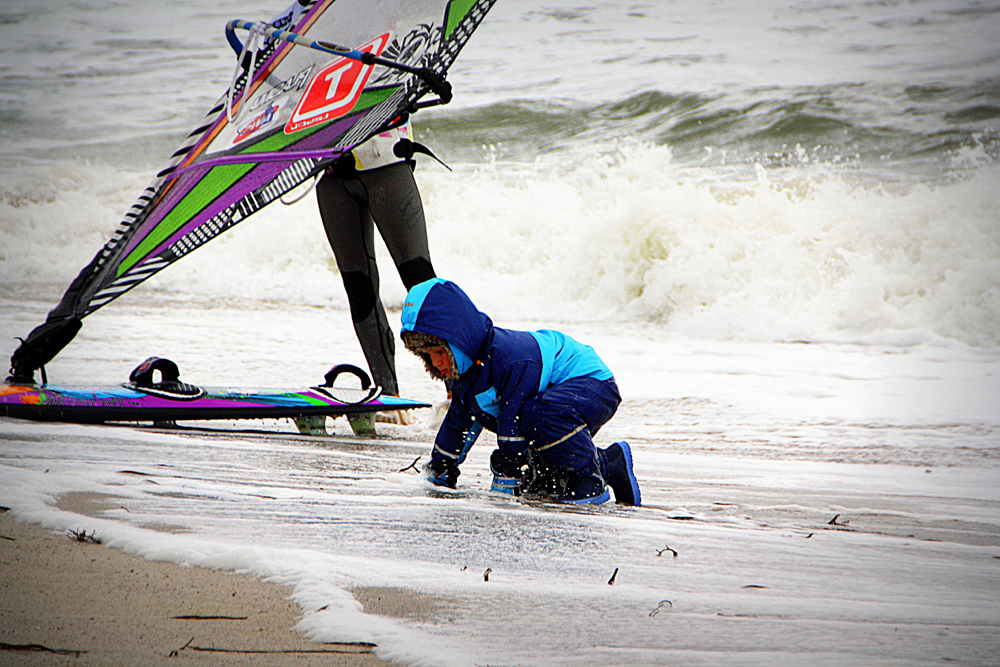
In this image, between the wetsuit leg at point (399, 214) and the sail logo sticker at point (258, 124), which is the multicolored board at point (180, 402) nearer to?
the wetsuit leg at point (399, 214)

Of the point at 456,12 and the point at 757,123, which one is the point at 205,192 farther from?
the point at 757,123

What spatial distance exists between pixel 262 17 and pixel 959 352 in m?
15.2

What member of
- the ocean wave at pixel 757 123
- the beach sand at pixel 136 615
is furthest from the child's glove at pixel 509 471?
the ocean wave at pixel 757 123

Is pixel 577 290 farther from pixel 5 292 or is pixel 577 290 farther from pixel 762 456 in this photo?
pixel 5 292

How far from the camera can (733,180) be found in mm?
11852

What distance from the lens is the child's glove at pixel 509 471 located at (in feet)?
8.02

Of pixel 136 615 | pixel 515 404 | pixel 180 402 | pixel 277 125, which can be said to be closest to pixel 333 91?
pixel 277 125

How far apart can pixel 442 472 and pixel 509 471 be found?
21 cm

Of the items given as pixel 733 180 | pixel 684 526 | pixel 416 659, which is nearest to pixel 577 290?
pixel 733 180

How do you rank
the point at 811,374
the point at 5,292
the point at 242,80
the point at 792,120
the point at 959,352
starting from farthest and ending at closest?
1. the point at 792,120
2. the point at 5,292
3. the point at 959,352
4. the point at 811,374
5. the point at 242,80

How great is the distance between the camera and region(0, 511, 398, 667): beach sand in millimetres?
1204

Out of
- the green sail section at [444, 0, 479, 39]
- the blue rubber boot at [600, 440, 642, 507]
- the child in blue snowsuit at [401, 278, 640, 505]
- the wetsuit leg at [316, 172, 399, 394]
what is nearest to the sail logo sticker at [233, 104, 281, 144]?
the wetsuit leg at [316, 172, 399, 394]

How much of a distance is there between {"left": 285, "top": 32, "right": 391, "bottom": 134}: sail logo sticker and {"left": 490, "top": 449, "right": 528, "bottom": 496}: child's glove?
1.71 metres

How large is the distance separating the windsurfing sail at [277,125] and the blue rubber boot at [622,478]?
1.58 metres
